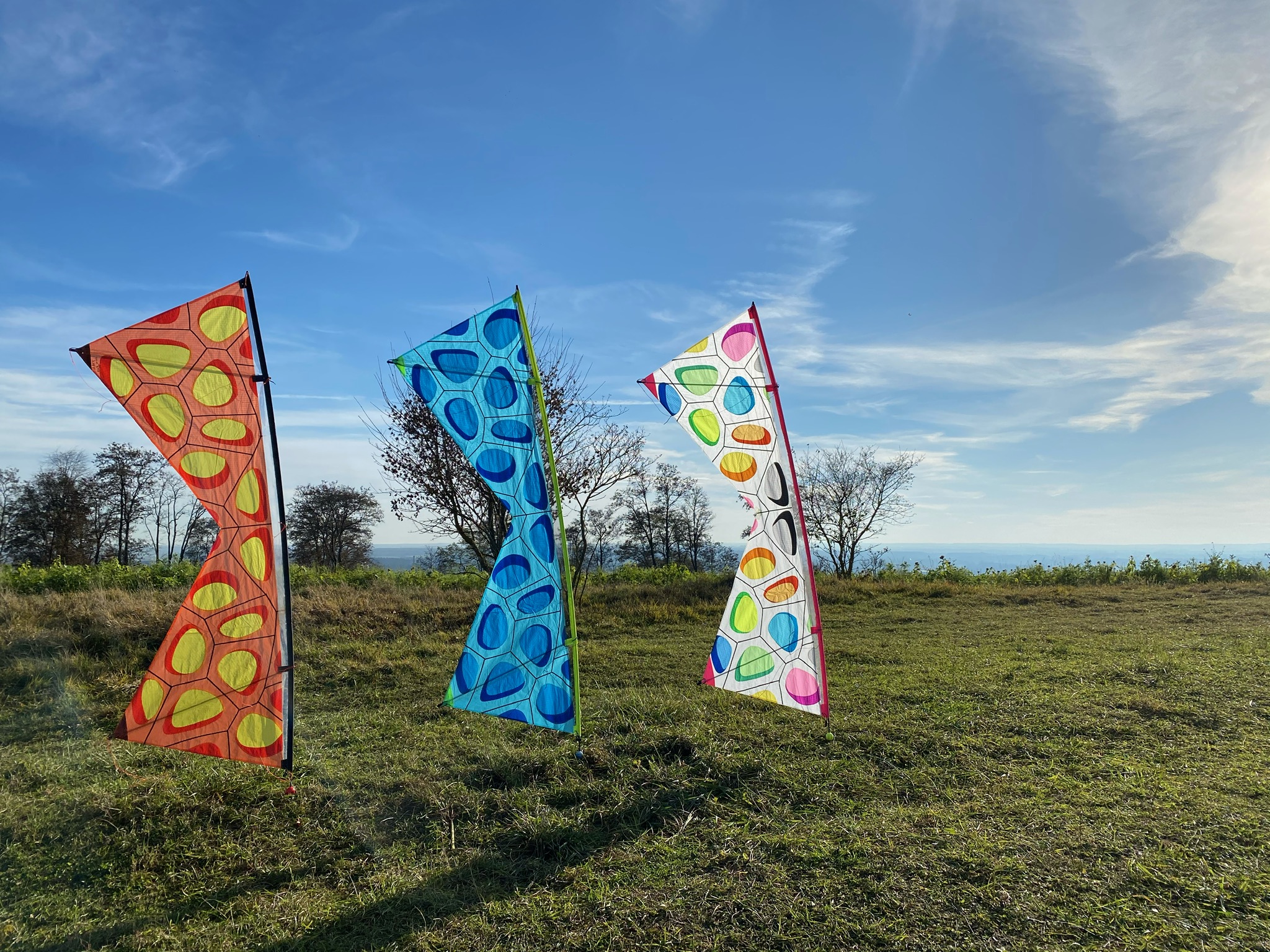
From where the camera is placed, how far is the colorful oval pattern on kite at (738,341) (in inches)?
204

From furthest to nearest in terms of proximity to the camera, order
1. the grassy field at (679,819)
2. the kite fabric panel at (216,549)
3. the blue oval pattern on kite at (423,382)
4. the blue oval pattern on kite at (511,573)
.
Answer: the blue oval pattern on kite at (511,573)
the blue oval pattern on kite at (423,382)
the kite fabric panel at (216,549)
the grassy field at (679,819)

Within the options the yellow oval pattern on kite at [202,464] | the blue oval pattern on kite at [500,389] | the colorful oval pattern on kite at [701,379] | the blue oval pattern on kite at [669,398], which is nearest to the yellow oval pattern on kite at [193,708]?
the yellow oval pattern on kite at [202,464]

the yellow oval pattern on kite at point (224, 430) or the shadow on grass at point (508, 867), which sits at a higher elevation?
the yellow oval pattern on kite at point (224, 430)

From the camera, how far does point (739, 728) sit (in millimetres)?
5227

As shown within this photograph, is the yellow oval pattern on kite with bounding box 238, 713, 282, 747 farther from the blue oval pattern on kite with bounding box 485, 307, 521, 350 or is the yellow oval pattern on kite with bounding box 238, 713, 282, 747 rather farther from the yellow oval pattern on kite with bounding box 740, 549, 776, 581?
the yellow oval pattern on kite with bounding box 740, 549, 776, 581

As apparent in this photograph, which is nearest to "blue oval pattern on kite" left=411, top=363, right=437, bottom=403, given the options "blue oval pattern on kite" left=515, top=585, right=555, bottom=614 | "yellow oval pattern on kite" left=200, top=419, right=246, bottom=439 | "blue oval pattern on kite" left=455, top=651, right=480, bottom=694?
"yellow oval pattern on kite" left=200, top=419, right=246, bottom=439

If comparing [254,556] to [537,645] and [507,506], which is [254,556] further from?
[537,645]

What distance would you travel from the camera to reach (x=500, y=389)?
14.8 feet

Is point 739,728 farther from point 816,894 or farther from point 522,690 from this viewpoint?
point 816,894

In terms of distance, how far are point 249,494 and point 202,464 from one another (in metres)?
0.28

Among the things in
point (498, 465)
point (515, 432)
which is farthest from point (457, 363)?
point (498, 465)

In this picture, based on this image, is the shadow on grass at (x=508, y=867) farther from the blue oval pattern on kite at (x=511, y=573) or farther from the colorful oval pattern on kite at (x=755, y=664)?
the blue oval pattern on kite at (x=511, y=573)

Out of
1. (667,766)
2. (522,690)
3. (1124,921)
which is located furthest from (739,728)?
(1124,921)

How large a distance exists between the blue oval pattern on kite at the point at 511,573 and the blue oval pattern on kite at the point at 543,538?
114 mm
